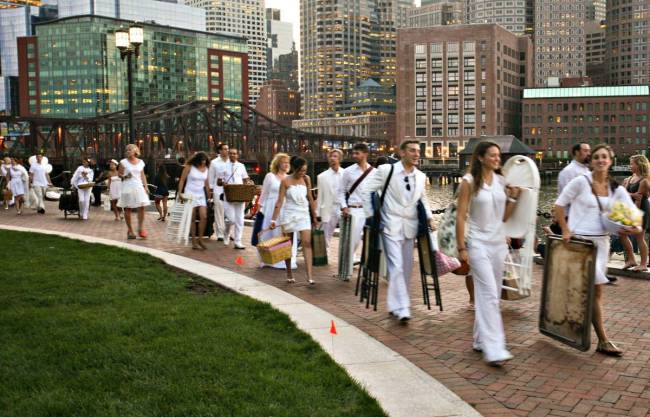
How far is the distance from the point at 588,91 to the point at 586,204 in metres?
152

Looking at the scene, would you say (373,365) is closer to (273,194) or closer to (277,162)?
(277,162)

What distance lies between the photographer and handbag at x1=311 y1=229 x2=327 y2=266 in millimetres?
11023

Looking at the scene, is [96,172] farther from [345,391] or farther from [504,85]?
[504,85]

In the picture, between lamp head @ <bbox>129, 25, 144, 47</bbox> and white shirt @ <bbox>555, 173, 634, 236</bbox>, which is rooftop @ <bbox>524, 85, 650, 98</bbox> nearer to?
lamp head @ <bbox>129, 25, 144, 47</bbox>

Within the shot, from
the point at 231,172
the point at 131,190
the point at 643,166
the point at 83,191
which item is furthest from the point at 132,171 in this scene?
the point at 643,166

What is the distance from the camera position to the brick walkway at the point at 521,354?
17.9ft

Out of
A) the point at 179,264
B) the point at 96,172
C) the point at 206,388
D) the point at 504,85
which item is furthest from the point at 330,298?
the point at 504,85

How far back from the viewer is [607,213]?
6.96 m

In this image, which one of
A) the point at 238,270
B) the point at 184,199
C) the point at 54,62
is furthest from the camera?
the point at 54,62

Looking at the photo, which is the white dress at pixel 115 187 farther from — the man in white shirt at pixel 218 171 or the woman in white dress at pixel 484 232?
the woman in white dress at pixel 484 232

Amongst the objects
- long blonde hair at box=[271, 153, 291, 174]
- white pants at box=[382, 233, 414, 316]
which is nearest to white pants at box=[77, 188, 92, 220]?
long blonde hair at box=[271, 153, 291, 174]

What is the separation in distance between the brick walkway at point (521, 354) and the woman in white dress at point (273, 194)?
80 centimetres

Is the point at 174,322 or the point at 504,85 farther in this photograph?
the point at 504,85

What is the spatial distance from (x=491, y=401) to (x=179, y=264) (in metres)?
7.30
